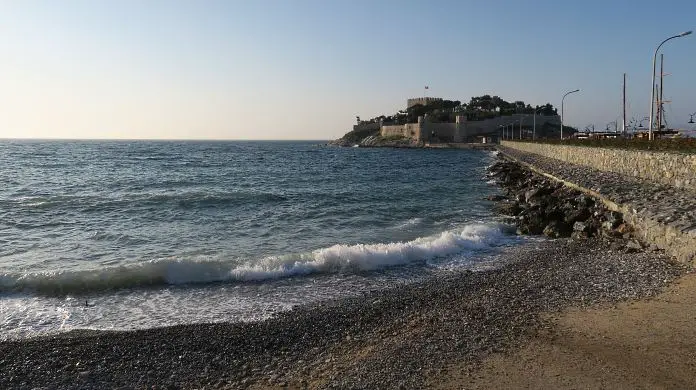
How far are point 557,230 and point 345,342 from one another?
9.35 m

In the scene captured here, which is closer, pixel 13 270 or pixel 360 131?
pixel 13 270

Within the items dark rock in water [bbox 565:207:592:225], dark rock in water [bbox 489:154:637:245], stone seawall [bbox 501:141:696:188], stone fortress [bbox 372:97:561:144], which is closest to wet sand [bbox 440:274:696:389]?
dark rock in water [bbox 489:154:637:245]

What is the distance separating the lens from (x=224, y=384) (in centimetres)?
527

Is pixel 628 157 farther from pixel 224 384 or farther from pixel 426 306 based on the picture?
pixel 224 384

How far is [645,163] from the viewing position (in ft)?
59.0

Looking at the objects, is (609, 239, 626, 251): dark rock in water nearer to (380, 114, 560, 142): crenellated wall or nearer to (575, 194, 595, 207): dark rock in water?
(575, 194, 595, 207): dark rock in water

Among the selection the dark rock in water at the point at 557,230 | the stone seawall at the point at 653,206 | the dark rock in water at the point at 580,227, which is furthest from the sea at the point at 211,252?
the stone seawall at the point at 653,206

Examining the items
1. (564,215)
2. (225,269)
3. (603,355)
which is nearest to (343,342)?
(603,355)

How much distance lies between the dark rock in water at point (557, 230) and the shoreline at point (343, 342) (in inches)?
184

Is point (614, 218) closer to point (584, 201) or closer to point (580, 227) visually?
point (580, 227)

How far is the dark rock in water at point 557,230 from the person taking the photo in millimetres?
13578

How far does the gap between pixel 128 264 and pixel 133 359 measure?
5527mm

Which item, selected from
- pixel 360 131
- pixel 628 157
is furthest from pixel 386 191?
pixel 360 131

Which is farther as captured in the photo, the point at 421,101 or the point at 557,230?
the point at 421,101
